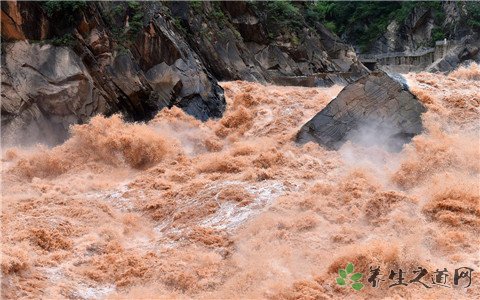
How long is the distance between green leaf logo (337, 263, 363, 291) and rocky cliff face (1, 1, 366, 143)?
32.1 feet

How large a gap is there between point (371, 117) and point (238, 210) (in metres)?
5.04

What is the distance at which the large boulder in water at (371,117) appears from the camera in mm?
13625

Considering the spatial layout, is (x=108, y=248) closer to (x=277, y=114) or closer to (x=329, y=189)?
(x=329, y=189)

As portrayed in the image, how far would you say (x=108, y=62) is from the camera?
17.1 meters

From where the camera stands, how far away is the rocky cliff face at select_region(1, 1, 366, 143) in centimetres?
1547

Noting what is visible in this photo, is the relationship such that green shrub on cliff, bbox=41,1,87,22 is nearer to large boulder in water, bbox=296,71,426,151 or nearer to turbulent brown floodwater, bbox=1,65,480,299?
turbulent brown floodwater, bbox=1,65,480,299

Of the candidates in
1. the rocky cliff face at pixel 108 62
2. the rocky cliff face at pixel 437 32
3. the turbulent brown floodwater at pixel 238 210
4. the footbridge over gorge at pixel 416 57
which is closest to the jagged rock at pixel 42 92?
the rocky cliff face at pixel 108 62

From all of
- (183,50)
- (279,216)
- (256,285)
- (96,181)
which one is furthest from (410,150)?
(183,50)

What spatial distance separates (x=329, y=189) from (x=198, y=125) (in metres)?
6.29

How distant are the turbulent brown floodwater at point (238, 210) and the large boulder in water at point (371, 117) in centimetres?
36

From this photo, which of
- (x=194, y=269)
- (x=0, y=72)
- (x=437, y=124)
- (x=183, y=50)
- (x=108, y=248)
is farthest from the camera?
(x=183, y=50)

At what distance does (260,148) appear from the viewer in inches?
545

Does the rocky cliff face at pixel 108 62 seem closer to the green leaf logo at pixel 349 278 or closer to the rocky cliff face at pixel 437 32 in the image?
the green leaf logo at pixel 349 278

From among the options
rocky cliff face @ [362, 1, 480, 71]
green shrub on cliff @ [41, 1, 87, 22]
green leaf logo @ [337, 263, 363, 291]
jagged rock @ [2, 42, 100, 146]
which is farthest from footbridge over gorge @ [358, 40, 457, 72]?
green leaf logo @ [337, 263, 363, 291]
